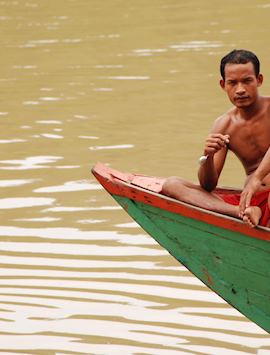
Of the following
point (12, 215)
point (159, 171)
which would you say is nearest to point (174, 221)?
point (12, 215)

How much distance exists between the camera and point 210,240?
574cm

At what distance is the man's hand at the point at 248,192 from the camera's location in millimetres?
5543

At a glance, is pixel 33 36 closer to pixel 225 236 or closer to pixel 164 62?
pixel 164 62

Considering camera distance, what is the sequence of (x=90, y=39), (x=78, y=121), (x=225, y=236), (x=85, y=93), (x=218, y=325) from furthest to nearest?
(x=90, y=39), (x=85, y=93), (x=78, y=121), (x=218, y=325), (x=225, y=236)

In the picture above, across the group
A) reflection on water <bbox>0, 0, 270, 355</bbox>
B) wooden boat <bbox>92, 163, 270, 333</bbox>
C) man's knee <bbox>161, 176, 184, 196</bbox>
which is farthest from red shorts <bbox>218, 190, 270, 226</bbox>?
reflection on water <bbox>0, 0, 270, 355</bbox>

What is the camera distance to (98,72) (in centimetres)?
1295

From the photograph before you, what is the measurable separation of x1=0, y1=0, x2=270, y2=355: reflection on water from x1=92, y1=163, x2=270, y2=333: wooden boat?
38 centimetres

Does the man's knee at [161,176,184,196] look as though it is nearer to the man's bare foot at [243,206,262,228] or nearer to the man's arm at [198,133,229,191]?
the man's arm at [198,133,229,191]

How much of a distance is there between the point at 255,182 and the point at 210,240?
13.4 inches

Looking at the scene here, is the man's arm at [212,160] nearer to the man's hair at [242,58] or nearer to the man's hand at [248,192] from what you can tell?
the man's hand at [248,192]

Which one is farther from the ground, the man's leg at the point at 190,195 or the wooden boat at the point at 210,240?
the man's leg at the point at 190,195

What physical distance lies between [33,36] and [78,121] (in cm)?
456

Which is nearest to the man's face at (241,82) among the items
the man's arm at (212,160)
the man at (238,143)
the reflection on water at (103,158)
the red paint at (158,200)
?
the man at (238,143)

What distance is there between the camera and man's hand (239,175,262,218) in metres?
5.54
